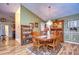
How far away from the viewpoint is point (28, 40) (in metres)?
2.63

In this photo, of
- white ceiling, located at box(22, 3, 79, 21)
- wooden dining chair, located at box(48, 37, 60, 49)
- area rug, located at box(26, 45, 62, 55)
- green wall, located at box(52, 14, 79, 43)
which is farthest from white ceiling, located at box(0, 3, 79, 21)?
area rug, located at box(26, 45, 62, 55)

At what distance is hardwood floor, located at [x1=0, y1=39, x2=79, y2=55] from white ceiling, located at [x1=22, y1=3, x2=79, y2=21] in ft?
2.07

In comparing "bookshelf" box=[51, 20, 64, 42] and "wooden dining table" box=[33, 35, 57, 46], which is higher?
"bookshelf" box=[51, 20, 64, 42]

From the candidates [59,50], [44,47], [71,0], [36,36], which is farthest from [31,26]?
[71,0]

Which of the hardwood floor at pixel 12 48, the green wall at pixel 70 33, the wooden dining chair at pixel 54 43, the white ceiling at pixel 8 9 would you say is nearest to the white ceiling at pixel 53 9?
the green wall at pixel 70 33

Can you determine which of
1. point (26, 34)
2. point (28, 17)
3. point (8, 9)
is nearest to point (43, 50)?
point (26, 34)

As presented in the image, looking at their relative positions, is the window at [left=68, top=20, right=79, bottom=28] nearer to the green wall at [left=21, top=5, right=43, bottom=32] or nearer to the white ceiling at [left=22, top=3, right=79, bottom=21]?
the white ceiling at [left=22, top=3, right=79, bottom=21]

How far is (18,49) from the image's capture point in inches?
103

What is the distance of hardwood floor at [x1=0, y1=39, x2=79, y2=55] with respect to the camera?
2.60m

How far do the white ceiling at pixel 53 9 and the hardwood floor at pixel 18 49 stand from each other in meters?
0.63

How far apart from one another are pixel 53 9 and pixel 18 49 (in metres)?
1.07

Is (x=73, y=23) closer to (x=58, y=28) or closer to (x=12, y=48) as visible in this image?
(x=58, y=28)

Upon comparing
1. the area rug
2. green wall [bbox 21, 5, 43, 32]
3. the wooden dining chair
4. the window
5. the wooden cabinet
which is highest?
green wall [bbox 21, 5, 43, 32]

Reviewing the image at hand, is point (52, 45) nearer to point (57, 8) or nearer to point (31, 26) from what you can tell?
point (31, 26)
